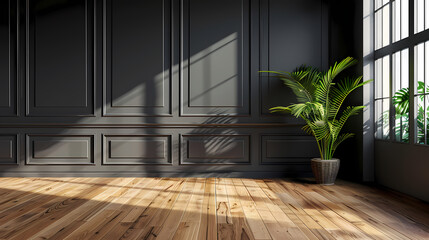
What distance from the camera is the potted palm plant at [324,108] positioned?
13.6ft

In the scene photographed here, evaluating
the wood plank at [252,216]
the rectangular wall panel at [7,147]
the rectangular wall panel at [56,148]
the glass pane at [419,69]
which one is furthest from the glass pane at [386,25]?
the rectangular wall panel at [7,147]

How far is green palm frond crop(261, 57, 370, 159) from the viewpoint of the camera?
414 cm

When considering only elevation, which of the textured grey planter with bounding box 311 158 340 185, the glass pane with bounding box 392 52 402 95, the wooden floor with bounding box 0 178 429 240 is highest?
the glass pane with bounding box 392 52 402 95

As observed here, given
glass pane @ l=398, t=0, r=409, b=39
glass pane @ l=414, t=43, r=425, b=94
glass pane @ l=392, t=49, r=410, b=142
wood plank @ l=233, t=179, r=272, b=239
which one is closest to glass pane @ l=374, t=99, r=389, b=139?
glass pane @ l=392, t=49, r=410, b=142

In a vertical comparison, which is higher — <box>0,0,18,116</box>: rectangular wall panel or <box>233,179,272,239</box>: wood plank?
<box>0,0,18,116</box>: rectangular wall panel

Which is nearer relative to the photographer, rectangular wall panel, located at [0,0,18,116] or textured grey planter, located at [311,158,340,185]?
textured grey planter, located at [311,158,340,185]

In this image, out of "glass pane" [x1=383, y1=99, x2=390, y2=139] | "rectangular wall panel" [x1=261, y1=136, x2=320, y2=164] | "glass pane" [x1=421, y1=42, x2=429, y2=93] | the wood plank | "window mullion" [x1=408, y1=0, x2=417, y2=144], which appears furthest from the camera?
"rectangular wall panel" [x1=261, y1=136, x2=320, y2=164]

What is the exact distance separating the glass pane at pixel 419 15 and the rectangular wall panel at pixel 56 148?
12.7 ft

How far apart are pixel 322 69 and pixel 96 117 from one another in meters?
2.99

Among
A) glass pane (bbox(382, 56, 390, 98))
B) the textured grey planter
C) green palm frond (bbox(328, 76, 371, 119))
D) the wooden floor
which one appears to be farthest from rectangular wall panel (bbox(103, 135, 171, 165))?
glass pane (bbox(382, 56, 390, 98))

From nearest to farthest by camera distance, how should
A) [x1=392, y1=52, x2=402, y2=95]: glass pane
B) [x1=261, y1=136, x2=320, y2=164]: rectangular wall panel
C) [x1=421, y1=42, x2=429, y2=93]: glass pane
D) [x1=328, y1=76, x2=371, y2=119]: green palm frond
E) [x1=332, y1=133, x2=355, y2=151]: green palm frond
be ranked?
[x1=421, y1=42, x2=429, y2=93]: glass pane < [x1=392, y1=52, x2=402, y2=95]: glass pane < [x1=328, y1=76, x2=371, y2=119]: green palm frond < [x1=332, y1=133, x2=355, y2=151]: green palm frond < [x1=261, y1=136, x2=320, y2=164]: rectangular wall panel

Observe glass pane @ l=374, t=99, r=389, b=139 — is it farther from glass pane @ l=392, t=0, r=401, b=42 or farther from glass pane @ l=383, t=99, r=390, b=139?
glass pane @ l=392, t=0, r=401, b=42

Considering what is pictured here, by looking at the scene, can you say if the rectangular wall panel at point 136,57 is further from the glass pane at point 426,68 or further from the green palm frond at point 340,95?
the glass pane at point 426,68

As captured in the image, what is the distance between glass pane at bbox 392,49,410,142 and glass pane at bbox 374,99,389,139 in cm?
18
